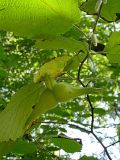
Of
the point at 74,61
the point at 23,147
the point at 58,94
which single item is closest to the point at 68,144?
the point at 23,147

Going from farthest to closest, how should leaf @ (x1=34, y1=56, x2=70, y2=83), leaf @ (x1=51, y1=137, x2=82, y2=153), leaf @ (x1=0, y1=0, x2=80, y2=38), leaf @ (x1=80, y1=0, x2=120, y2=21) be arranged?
leaf @ (x1=51, y1=137, x2=82, y2=153) < leaf @ (x1=80, y1=0, x2=120, y2=21) < leaf @ (x1=34, y1=56, x2=70, y2=83) < leaf @ (x1=0, y1=0, x2=80, y2=38)

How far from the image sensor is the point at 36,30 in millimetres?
732

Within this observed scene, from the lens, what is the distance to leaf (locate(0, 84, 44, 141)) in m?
0.72

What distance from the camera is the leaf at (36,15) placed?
68cm

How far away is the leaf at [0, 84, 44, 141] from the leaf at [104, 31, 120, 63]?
21 cm

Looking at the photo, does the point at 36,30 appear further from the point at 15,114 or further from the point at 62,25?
the point at 15,114

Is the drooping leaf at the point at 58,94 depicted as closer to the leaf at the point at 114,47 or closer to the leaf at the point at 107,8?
the leaf at the point at 114,47

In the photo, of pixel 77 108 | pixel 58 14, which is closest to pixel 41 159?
pixel 77 108

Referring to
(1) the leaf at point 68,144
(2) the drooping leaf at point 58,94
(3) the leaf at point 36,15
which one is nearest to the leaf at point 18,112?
(2) the drooping leaf at point 58,94

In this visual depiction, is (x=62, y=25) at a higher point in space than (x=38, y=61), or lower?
lower

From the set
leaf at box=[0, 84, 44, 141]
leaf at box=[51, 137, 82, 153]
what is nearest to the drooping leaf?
leaf at box=[0, 84, 44, 141]

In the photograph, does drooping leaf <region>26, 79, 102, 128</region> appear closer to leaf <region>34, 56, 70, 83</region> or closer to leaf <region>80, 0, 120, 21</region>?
leaf <region>34, 56, 70, 83</region>

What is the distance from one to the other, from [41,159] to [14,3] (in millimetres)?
960

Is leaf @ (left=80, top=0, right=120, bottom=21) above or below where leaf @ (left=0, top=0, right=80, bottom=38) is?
above
